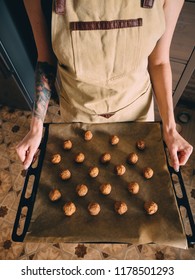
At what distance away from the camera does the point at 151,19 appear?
0.74 meters

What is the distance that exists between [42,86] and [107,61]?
35 cm

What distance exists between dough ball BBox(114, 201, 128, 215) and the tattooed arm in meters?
0.42

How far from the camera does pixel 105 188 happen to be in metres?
0.98

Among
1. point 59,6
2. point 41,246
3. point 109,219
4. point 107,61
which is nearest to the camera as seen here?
point 59,6

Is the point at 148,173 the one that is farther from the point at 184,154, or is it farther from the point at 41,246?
the point at 41,246

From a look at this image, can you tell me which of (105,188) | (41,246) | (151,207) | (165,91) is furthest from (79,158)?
(41,246)

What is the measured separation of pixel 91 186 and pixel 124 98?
434 millimetres

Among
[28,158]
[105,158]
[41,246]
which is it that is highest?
[28,158]

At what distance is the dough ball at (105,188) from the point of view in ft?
3.22

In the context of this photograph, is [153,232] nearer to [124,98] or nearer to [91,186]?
[91,186]

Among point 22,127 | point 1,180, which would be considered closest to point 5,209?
point 1,180

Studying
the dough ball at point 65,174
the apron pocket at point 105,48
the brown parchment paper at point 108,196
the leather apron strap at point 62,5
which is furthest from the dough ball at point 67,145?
the leather apron strap at point 62,5

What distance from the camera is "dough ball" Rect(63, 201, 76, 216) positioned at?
94 centimetres

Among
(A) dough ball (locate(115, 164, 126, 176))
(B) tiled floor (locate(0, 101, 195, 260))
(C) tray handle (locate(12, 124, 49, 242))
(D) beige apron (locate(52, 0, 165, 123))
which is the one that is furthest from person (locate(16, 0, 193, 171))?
(B) tiled floor (locate(0, 101, 195, 260))
